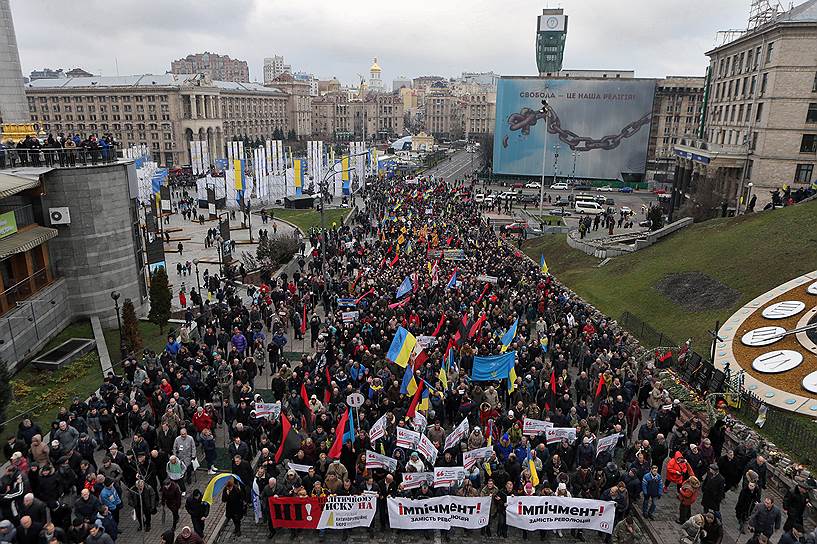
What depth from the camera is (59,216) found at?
24266 millimetres

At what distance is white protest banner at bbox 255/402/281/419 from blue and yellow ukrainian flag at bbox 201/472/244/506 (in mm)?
2451

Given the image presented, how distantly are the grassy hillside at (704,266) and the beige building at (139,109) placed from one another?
106728 mm

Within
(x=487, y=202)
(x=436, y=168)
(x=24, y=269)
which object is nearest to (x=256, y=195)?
(x=487, y=202)

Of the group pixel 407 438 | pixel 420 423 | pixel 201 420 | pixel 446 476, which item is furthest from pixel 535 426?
pixel 201 420

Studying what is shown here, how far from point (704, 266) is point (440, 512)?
2280 cm

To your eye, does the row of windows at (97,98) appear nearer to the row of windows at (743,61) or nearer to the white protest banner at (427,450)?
the row of windows at (743,61)

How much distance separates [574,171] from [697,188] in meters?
46.1

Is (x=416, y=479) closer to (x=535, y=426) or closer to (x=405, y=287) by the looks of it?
(x=535, y=426)

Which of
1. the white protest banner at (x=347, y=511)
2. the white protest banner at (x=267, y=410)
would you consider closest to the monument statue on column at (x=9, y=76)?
the white protest banner at (x=267, y=410)

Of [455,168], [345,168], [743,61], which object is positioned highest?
[743,61]

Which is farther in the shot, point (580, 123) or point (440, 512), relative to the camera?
point (580, 123)

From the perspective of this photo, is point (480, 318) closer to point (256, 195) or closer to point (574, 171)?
point (256, 195)

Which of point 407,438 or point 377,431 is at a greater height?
point 407,438

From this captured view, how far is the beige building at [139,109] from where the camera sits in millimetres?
124938
